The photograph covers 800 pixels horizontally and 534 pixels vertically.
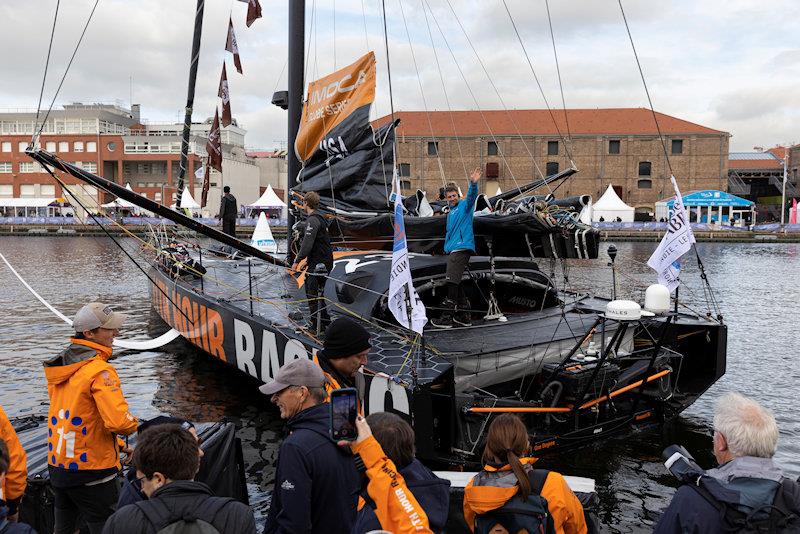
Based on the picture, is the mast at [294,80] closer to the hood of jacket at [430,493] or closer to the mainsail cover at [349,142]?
the mainsail cover at [349,142]

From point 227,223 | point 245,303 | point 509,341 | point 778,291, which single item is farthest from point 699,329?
point 778,291

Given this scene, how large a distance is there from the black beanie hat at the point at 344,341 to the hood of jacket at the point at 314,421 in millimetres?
673

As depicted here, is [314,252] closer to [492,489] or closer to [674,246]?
[674,246]

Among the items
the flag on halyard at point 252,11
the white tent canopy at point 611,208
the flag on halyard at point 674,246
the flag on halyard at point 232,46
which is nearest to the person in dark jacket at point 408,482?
the flag on halyard at point 674,246

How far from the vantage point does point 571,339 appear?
7590 mm

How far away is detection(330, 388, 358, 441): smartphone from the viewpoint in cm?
263

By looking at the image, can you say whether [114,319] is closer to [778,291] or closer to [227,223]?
[227,223]

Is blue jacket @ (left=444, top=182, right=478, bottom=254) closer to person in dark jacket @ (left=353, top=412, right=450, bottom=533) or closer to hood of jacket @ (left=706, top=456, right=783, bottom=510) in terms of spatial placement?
person in dark jacket @ (left=353, top=412, right=450, bottom=533)

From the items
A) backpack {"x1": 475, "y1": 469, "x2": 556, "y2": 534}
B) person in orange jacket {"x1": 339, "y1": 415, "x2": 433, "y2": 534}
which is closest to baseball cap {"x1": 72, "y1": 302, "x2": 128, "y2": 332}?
person in orange jacket {"x1": 339, "y1": 415, "x2": 433, "y2": 534}

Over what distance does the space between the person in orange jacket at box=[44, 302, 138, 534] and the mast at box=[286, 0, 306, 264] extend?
26.0ft

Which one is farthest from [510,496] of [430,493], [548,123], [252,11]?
[548,123]

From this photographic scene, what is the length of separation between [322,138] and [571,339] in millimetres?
5562

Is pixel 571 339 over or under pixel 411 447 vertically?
under

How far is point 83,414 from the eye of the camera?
3.94 meters
